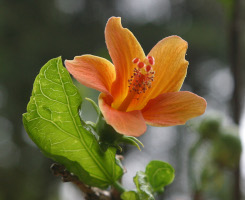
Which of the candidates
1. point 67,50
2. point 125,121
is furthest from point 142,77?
point 67,50

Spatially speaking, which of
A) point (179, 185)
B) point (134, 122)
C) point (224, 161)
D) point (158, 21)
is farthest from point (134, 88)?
point (158, 21)

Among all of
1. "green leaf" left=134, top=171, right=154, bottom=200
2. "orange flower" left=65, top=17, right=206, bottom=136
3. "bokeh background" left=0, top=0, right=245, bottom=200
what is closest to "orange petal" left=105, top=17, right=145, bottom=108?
"orange flower" left=65, top=17, right=206, bottom=136

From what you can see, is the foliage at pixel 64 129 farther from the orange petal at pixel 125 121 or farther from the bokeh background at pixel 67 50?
the bokeh background at pixel 67 50

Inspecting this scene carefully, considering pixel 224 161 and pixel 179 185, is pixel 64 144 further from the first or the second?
pixel 179 185

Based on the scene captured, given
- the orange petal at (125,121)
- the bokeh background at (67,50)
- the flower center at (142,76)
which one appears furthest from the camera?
the bokeh background at (67,50)

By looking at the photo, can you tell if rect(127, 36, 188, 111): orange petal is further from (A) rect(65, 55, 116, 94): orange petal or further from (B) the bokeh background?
(B) the bokeh background

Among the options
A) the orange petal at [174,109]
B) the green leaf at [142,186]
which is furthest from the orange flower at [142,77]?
the green leaf at [142,186]
